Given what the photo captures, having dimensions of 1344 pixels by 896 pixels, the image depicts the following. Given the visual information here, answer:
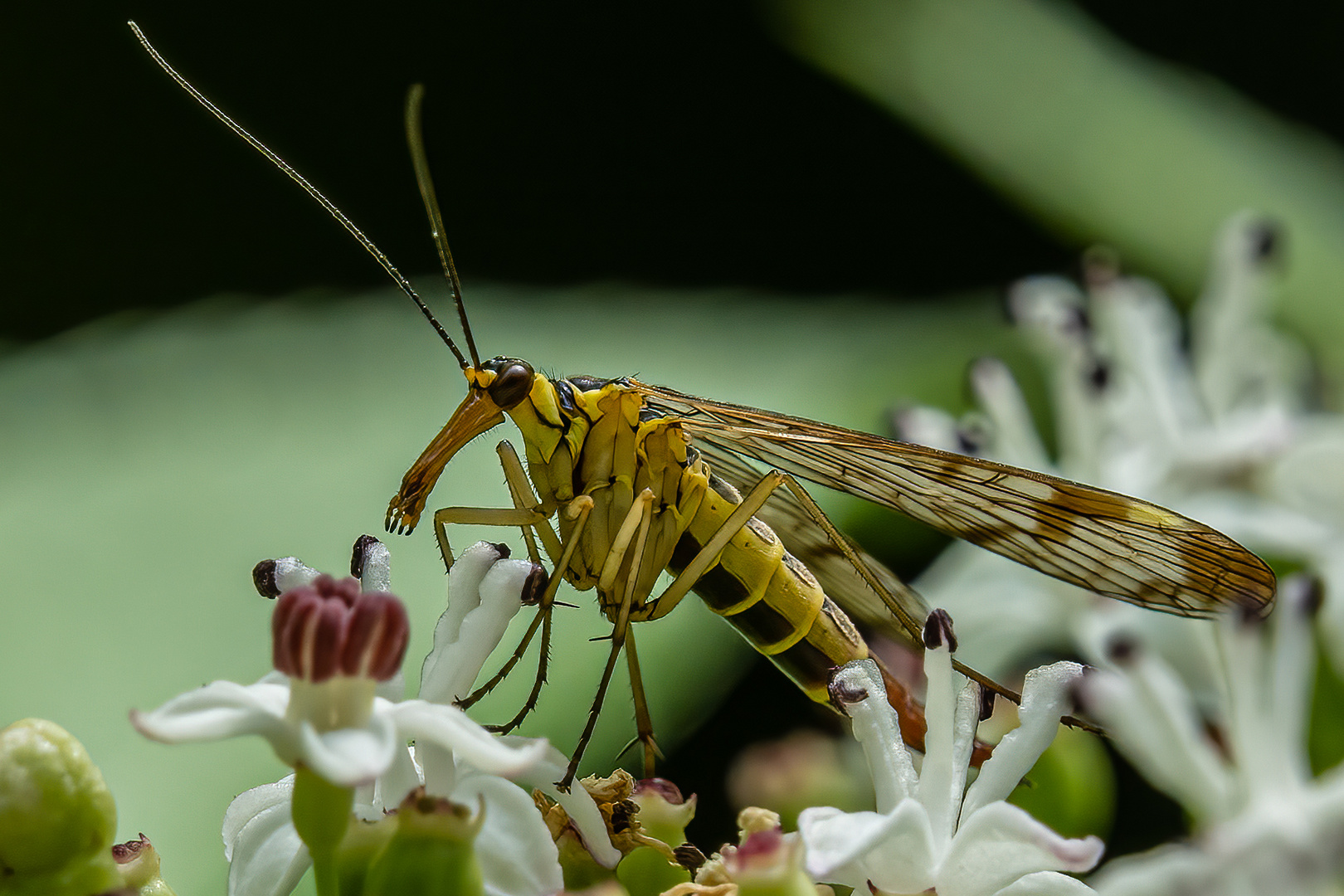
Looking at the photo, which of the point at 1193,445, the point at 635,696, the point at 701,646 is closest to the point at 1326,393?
the point at 1193,445

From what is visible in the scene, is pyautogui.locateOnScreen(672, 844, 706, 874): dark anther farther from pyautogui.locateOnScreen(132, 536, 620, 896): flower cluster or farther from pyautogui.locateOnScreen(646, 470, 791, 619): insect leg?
pyautogui.locateOnScreen(646, 470, 791, 619): insect leg

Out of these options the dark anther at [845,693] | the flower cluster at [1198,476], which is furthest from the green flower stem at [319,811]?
the flower cluster at [1198,476]

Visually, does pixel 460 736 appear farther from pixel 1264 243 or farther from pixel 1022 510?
pixel 1264 243

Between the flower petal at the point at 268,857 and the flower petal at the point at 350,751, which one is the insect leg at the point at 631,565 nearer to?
the flower petal at the point at 268,857

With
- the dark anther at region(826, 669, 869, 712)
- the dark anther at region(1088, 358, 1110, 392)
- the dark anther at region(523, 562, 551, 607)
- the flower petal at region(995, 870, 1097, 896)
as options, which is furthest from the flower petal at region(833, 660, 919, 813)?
the dark anther at region(1088, 358, 1110, 392)

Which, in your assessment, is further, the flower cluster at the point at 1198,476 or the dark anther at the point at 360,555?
the flower cluster at the point at 1198,476

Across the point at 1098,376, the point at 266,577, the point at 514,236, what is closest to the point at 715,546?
the point at 266,577
